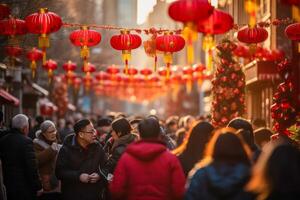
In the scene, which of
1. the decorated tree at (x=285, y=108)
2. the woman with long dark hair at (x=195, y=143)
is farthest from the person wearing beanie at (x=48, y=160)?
the decorated tree at (x=285, y=108)

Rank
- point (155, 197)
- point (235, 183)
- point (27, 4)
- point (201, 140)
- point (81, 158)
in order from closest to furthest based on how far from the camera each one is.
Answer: point (235, 183) < point (155, 197) < point (201, 140) < point (81, 158) < point (27, 4)

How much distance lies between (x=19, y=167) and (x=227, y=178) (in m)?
5.44

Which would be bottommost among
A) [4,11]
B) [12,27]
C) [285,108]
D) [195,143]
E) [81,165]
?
[81,165]

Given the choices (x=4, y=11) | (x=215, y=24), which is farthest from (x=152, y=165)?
(x=4, y=11)

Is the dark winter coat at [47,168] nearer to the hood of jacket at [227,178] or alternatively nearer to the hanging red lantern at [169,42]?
the hood of jacket at [227,178]

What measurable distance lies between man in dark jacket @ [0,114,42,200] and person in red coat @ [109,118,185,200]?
139 inches

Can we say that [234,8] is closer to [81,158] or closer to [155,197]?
[81,158]

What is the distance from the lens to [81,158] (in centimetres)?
1196

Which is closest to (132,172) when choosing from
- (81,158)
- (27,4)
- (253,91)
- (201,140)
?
(201,140)

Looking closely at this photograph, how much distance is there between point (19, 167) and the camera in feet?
41.1

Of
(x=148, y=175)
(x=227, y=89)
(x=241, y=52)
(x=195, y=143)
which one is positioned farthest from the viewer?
(x=241, y=52)

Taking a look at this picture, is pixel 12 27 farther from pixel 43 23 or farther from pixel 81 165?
pixel 81 165

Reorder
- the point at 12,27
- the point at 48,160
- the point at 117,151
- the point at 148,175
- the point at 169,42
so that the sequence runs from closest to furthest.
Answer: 1. the point at 148,175
2. the point at 117,151
3. the point at 48,160
4. the point at 12,27
5. the point at 169,42

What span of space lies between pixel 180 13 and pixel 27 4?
467 inches
